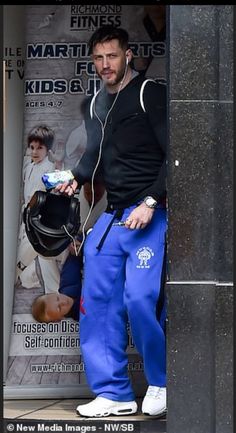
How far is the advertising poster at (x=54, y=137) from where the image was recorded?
781cm

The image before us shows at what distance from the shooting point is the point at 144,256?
6.95 metres

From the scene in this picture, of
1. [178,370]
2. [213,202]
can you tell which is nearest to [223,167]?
[213,202]

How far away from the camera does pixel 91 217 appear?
7.82m

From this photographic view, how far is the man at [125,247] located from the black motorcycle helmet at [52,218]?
0.93 ft

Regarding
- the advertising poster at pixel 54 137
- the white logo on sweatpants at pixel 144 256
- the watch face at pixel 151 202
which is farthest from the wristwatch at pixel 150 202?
the advertising poster at pixel 54 137

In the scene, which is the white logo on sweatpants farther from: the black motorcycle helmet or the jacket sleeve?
the black motorcycle helmet

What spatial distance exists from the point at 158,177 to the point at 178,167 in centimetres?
39

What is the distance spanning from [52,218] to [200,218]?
1.34 meters

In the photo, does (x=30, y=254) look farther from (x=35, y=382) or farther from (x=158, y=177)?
(x=158, y=177)

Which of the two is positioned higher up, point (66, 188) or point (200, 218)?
point (66, 188)

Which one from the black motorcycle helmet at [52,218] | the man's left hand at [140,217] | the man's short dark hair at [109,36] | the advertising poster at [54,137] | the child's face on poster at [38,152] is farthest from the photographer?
the child's face on poster at [38,152]

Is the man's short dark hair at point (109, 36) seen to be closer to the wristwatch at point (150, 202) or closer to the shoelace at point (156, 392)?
the wristwatch at point (150, 202)

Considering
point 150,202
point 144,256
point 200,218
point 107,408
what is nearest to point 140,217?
point 150,202

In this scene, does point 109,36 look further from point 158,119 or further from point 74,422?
point 74,422
